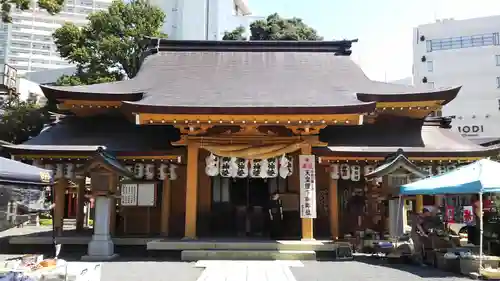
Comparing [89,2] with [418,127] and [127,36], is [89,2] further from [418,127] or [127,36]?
[418,127]

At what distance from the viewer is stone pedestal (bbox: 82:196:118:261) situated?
11.3 metres

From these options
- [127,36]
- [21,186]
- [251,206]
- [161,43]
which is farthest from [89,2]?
[21,186]

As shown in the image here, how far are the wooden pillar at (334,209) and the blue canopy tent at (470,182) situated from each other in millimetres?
2774

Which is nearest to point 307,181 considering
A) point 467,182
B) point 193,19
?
point 467,182

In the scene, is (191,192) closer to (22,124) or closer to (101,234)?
(101,234)

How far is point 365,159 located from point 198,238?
5.22 m

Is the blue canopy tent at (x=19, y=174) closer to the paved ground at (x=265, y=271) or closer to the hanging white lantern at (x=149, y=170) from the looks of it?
the paved ground at (x=265, y=271)

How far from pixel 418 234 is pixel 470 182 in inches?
82.2

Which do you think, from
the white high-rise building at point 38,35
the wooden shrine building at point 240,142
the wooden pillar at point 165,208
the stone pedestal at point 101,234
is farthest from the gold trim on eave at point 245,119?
the white high-rise building at point 38,35

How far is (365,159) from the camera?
12922mm

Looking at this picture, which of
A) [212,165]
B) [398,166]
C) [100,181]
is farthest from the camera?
[212,165]

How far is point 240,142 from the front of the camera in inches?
499

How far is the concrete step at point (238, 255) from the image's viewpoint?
441 inches

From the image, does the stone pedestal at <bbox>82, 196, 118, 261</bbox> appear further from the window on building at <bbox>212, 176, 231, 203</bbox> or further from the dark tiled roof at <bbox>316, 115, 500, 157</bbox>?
the dark tiled roof at <bbox>316, 115, 500, 157</bbox>
